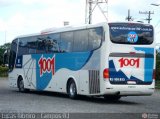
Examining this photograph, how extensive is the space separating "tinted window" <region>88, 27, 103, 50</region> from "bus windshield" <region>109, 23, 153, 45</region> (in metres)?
0.52

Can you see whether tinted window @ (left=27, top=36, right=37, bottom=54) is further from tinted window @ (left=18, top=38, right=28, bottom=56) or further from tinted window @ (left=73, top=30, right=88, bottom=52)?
tinted window @ (left=73, top=30, right=88, bottom=52)

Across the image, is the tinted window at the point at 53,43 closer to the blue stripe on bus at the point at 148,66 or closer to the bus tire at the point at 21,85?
the bus tire at the point at 21,85

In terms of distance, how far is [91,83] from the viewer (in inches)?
898

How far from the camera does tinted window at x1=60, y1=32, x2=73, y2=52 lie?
80.9ft

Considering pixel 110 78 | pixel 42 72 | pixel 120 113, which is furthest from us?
pixel 42 72

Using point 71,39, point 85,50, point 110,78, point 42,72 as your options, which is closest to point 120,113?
point 110,78

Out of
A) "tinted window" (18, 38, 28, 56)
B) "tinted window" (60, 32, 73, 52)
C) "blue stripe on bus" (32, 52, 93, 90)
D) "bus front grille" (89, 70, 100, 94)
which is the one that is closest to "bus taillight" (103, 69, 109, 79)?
"bus front grille" (89, 70, 100, 94)

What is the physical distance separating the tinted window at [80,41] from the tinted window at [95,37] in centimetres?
39

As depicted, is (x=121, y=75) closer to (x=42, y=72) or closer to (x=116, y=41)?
(x=116, y=41)

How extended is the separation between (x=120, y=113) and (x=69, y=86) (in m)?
7.86

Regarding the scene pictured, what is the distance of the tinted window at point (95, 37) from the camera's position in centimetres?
2225

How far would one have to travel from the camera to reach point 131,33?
22.5m

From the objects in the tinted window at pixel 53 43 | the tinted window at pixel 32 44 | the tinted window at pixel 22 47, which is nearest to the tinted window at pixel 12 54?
the tinted window at pixel 22 47

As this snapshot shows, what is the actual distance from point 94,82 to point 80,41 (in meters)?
2.24
